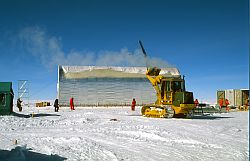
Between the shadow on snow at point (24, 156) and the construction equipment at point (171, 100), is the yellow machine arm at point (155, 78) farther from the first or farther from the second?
the shadow on snow at point (24, 156)

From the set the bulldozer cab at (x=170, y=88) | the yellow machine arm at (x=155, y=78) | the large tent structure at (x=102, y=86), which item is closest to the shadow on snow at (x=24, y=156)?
the bulldozer cab at (x=170, y=88)

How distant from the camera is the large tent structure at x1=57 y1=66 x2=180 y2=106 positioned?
129ft

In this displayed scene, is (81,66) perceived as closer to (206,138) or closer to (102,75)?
(102,75)

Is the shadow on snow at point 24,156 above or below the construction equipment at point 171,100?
below

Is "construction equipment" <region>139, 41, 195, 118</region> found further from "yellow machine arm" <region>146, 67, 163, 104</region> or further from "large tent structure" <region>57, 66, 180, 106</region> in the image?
"large tent structure" <region>57, 66, 180, 106</region>

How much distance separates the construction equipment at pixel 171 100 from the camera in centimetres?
1811

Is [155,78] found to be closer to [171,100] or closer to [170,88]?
[170,88]

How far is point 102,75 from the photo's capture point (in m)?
41.5

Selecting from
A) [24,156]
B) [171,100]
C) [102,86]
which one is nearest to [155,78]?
[171,100]

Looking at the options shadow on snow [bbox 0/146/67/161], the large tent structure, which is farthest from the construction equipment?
the large tent structure

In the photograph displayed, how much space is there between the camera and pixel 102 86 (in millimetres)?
40750

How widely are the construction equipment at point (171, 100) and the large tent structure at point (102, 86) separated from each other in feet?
65.7

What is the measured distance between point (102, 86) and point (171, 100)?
74.9 ft

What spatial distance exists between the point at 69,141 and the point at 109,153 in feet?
6.10
